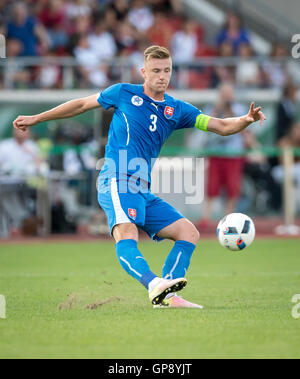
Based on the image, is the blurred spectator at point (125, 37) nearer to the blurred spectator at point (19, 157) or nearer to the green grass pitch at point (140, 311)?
the blurred spectator at point (19, 157)

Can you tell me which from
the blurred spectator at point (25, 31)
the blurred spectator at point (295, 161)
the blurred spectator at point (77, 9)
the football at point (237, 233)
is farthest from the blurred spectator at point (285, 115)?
the football at point (237, 233)

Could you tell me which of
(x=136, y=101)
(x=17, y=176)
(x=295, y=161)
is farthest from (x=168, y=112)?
(x=295, y=161)

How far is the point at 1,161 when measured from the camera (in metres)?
15.8

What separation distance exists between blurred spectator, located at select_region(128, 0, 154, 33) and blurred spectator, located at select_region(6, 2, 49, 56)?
2527 mm

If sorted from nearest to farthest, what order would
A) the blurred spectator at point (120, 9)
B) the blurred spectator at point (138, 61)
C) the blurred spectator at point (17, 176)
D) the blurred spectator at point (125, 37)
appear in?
the blurred spectator at point (17, 176), the blurred spectator at point (138, 61), the blurred spectator at point (125, 37), the blurred spectator at point (120, 9)

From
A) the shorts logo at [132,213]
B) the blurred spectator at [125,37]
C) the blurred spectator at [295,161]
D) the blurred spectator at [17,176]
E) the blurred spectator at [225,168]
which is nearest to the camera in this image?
the shorts logo at [132,213]

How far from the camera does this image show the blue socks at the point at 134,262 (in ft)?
23.0

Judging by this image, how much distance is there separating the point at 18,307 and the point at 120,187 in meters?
1.52

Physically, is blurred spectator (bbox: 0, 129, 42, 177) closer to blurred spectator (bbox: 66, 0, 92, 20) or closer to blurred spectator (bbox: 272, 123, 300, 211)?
blurred spectator (bbox: 272, 123, 300, 211)

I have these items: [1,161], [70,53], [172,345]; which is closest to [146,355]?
[172,345]

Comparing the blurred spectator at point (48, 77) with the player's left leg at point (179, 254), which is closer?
the player's left leg at point (179, 254)

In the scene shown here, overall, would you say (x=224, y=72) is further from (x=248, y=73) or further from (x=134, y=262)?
(x=134, y=262)

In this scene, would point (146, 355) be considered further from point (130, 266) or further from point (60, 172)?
point (60, 172)

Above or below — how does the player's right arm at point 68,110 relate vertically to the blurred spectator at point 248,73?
below
